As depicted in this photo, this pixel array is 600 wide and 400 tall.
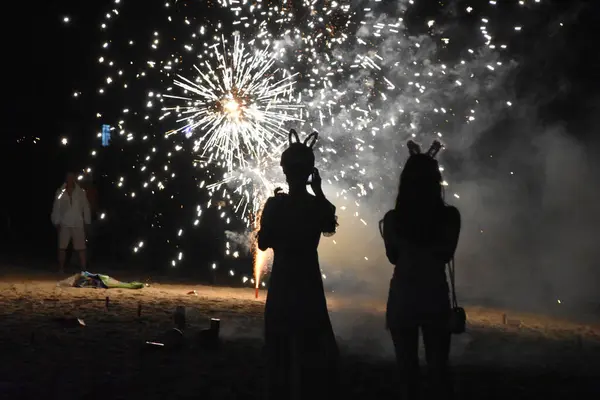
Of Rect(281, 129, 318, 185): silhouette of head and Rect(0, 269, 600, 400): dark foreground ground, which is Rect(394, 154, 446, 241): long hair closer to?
Rect(281, 129, 318, 185): silhouette of head

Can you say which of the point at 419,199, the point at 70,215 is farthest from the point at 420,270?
the point at 70,215

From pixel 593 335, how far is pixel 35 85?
73.1ft

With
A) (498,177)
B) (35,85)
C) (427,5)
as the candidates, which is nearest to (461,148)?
(498,177)

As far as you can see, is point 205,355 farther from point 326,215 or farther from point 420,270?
point 420,270

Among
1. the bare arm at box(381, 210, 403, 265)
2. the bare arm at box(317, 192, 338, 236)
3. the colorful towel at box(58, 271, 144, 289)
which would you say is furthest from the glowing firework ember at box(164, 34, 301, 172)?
the bare arm at box(381, 210, 403, 265)

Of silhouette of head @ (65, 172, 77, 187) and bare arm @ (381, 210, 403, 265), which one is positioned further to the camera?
silhouette of head @ (65, 172, 77, 187)

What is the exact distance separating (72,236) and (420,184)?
40.4 ft

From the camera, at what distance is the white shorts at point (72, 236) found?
1544cm

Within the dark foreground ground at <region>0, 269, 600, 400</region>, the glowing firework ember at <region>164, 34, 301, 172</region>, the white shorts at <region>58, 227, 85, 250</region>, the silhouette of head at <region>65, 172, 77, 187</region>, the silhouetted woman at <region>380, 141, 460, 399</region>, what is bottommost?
the dark foreground ground at <region>0, 269, 600, 400</region>

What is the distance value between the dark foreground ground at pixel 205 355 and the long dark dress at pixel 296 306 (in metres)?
1.57

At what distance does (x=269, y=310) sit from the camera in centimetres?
458

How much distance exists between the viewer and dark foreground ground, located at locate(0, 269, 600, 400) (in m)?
6.16

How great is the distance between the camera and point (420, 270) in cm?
452

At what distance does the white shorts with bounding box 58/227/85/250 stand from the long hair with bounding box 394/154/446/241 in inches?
476
